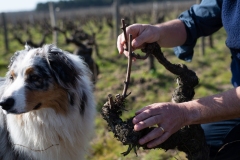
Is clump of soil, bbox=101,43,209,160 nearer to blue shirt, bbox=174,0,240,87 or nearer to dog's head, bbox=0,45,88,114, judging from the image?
blue shirt, bbox=174,0,240,87

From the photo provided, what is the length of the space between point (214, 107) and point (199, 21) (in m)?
1.22

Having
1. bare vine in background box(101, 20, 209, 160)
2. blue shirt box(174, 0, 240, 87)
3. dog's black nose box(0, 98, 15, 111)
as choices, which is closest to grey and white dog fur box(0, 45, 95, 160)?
dog's black nose box(0, 98, 15, 111)

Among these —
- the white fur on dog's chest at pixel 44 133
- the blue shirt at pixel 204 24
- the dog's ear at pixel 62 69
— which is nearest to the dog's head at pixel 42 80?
the dog's ear at pixel 62 69

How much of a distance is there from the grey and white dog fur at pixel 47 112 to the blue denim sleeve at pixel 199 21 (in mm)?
1156

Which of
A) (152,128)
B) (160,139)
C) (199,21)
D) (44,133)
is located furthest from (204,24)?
(44,133)

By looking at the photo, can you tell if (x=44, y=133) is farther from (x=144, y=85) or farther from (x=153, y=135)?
(x=144, y=85)

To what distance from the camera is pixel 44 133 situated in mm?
2953

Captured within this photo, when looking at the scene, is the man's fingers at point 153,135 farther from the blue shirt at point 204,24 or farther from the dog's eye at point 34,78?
the dog's eye at point 34,78

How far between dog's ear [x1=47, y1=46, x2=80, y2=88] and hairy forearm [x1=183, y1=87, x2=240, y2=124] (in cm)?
133

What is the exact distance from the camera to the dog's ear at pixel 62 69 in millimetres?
2971

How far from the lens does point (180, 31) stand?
9.64ft

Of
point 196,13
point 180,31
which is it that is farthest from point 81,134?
point 196,13

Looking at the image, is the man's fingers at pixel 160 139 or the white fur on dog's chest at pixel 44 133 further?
the white fur on dog's chest at pixel 44 133

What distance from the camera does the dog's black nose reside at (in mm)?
2490
